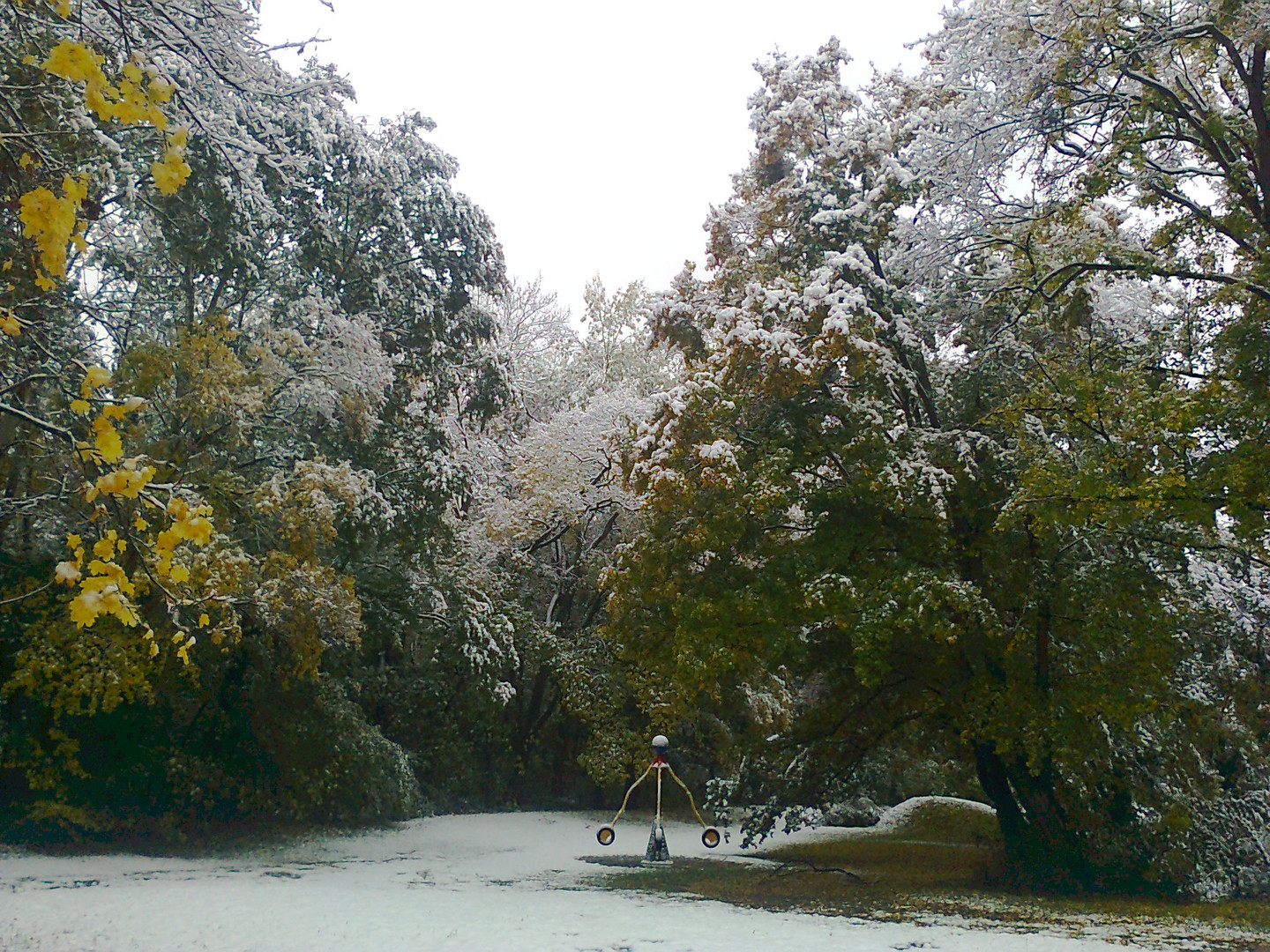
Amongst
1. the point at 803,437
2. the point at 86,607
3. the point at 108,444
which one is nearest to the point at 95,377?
the point at 108,444

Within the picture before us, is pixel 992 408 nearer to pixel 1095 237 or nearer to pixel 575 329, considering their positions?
pixel 1095 237

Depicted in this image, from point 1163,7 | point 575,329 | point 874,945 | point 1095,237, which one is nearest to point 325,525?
point 874,945

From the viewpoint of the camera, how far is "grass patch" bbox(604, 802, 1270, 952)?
739 cm

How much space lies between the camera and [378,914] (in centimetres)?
690

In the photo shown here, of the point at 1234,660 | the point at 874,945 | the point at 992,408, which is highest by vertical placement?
the point at 992,408

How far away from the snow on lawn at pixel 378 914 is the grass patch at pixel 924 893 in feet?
2.11

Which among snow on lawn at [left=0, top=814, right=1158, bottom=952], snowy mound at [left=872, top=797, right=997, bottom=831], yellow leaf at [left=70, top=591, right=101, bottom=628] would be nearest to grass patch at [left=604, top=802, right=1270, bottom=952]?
snow on lawn at [left=0, top=814, right=1158, bottom=952]

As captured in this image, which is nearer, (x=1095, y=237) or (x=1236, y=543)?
(x=1095, y=237)

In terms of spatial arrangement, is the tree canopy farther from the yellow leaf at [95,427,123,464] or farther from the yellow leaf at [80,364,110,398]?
the yellow leaf at [95,427,123,464]

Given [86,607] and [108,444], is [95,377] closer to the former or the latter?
[108,444]

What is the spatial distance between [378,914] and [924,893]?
478 cm

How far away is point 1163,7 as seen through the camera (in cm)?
748

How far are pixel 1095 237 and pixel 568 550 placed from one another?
10451mm

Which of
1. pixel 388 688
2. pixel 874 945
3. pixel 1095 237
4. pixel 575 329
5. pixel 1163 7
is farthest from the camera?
pixel 575 329
